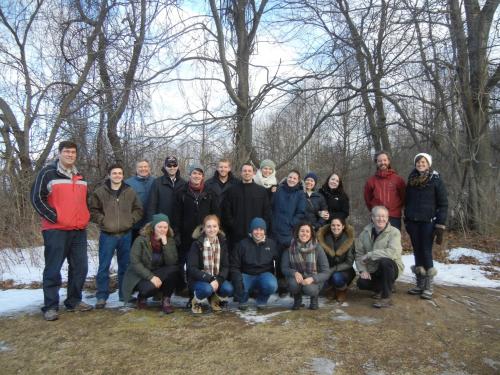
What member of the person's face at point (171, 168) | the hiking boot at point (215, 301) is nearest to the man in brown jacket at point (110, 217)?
the person's face at point (171, 168)

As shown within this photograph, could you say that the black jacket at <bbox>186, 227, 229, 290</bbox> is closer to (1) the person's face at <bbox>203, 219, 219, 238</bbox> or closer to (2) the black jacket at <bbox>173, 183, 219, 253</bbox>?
(1) the person's face at <bbox>203, 219, 219, 238</bbox>

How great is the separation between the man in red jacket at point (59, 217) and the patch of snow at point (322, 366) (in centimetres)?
281

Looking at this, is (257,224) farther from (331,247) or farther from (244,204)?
→ (331,247)

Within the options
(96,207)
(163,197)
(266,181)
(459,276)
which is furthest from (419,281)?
(96,207)

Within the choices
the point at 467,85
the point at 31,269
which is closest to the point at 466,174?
the point at 467,85

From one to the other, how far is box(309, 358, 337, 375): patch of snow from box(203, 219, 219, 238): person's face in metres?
1.79

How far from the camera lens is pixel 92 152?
9062mm

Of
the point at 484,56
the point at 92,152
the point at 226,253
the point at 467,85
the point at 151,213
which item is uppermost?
the point at 484,56

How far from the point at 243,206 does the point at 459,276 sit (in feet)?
13.2

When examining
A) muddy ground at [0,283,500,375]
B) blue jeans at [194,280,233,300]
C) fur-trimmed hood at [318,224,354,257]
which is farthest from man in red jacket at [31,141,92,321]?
fur-trimmed hood at [318,224,354,257]

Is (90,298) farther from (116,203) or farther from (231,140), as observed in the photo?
(231,140)

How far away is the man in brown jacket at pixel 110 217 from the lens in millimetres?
4797

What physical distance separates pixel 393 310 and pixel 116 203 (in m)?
3.38

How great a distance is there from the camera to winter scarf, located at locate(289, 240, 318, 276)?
15.7 feet
